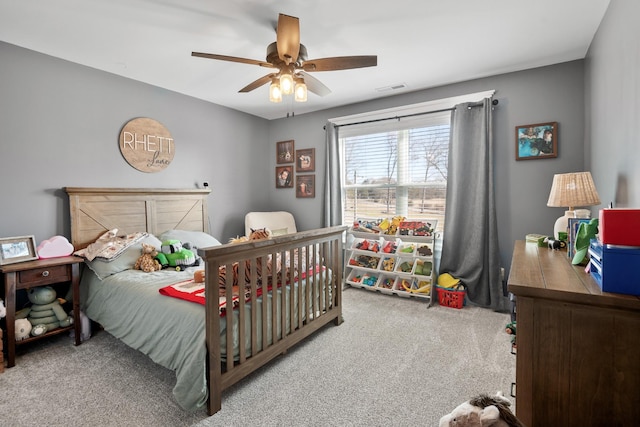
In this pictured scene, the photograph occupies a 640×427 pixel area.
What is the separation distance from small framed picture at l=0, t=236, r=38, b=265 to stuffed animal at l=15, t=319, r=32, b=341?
1.50 feet

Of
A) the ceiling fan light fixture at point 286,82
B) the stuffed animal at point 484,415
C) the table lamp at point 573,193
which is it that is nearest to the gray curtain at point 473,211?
the table lamp at point 573,193

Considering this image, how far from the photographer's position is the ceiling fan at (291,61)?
5.98ft

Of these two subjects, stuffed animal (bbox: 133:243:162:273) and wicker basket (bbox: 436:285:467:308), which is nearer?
stuffed animal (bbox: 133:243:162:273)

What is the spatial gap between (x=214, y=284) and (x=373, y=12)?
2060 millimetres

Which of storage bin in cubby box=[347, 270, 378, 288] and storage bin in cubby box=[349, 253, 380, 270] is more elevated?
storage bin in cubby box=[349, 253, 380, 270]

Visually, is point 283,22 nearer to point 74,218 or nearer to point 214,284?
point 214,284

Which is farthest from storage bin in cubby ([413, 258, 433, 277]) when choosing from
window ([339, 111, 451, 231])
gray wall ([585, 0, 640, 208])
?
gray wall ([585, 0, 640, 208])

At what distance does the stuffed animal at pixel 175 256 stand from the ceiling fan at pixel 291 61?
1.68 m

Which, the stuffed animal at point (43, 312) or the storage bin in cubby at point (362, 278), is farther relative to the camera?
the storage bin in cubby at point (362, 278)

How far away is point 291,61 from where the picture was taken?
2023 millimetres

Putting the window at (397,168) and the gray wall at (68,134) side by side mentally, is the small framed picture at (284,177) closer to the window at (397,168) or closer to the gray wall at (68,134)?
the window at (397,168)

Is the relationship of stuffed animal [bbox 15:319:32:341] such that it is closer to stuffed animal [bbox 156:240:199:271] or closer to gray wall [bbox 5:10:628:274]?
gray wall [bbox 5:10:628:274]

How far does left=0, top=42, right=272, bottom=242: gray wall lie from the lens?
2.51m

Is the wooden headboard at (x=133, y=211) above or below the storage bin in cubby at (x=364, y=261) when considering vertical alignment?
above
